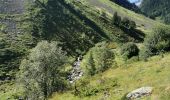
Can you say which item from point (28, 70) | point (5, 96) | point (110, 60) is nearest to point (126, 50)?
point (110, 60)

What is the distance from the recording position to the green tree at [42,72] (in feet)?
198

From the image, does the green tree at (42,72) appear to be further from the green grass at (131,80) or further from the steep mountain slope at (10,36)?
the steep mountain slope at (10,36)

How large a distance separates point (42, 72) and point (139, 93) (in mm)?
29311

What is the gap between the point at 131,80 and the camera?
129 feet

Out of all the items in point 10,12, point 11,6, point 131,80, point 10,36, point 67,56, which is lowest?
point 10,36

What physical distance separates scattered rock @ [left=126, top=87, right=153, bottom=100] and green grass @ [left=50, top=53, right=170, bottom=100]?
540 mm

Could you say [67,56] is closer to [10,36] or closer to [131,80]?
[10,36]

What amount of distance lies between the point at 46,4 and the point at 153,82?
154 meters

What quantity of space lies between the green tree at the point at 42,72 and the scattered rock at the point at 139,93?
2593 cm

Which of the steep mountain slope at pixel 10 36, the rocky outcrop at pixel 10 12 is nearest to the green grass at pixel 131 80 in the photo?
the steep mountain slope at pixel 10 36

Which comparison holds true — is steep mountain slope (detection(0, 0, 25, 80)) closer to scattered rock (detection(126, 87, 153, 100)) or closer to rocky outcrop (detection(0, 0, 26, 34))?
rocky outcrop (detection(0, 0, 26, 34))

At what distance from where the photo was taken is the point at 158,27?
112 meters

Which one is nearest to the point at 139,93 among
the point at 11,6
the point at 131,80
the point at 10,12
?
the point at 131,80

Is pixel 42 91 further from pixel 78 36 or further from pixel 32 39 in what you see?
pixel 78 36
